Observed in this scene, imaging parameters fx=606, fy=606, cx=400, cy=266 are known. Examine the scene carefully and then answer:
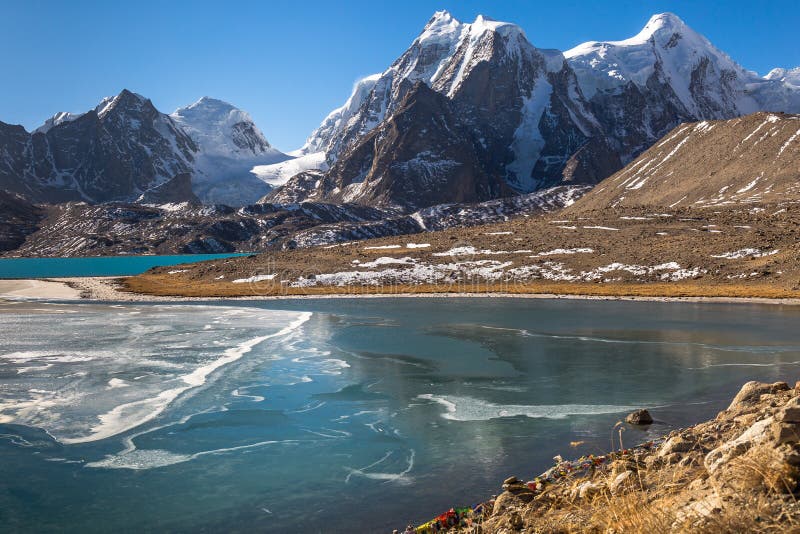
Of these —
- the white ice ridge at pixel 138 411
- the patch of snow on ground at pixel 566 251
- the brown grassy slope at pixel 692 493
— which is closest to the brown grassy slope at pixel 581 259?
the patch of snow on ground at pixel 566 251

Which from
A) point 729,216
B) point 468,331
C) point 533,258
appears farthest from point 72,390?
point 729,216

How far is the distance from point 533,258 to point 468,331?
194ft

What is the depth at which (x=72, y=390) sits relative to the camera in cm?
2838

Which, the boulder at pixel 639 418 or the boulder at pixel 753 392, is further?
the boulder at pixel 639 418

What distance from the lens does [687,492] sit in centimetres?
900

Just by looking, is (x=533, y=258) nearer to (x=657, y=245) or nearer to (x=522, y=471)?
(x=657, y=245)

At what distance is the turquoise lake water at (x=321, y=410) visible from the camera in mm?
15484

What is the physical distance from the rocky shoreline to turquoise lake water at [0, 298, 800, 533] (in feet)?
9.58

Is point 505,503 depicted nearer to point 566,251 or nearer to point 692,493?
point 692,493

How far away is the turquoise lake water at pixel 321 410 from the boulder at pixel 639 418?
1.47 ft

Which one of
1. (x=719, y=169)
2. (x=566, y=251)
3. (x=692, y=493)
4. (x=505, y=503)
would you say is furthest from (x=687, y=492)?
(x=719, y=169)

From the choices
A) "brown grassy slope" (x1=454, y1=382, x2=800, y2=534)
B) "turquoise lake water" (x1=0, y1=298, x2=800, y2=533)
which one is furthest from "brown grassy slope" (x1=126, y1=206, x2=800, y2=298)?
"brown grassy slope" (x1=454, y1=382, x2=800, y2=534)

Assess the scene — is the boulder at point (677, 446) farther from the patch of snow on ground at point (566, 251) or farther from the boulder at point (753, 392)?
the patch of snow on ground at point (566, 251)

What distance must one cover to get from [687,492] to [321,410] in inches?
704
